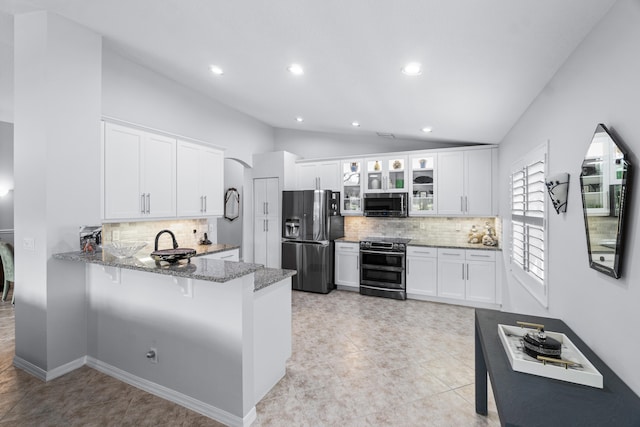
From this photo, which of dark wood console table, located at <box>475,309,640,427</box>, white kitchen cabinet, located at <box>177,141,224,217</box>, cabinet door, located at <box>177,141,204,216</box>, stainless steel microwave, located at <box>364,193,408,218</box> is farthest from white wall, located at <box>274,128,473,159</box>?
dark wood console table, located at <box>475,309,640,427</box>

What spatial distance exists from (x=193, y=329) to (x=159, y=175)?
7.47 feet

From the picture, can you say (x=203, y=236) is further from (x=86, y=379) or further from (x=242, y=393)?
(x=242, y=393)

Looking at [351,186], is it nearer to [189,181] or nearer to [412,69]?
[189,181]

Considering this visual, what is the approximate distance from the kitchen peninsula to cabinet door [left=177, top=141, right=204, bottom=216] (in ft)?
4.70

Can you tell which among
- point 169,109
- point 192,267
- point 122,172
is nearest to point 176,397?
point 192,267

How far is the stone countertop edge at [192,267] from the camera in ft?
5.85

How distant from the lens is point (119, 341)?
2.53 metres

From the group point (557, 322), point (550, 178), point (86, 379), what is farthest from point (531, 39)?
point (86, 379)

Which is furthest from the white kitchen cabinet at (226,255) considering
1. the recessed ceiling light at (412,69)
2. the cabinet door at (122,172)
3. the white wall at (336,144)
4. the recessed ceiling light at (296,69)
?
the recessed ceiling light at (412,69)

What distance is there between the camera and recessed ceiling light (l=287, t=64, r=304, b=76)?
2.89 metres

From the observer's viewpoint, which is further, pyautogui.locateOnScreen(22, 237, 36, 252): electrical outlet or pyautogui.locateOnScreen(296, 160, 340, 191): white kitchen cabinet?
pyautogui.locateOnScreen(296, 160, 340, 191): white kitchen cabinet

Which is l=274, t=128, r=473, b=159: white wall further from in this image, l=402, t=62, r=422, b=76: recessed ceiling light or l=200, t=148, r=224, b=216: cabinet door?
l=402, t=62, r=422, b=76: recessed ceiling light

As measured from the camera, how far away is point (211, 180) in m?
4.44

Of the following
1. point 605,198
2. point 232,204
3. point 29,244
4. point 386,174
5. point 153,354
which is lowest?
point 153,354
